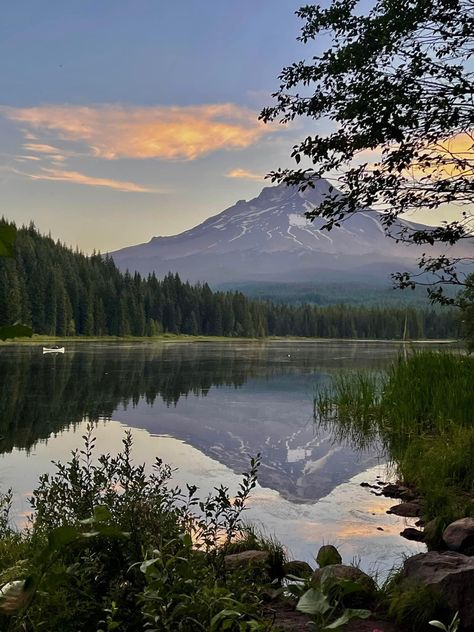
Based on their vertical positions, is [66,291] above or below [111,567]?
above

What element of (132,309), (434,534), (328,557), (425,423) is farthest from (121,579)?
(132,309)

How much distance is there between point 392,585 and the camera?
5.11 meters

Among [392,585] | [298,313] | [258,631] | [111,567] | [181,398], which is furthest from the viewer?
[298,313]

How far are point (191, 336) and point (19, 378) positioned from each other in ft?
350

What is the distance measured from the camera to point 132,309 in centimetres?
11700

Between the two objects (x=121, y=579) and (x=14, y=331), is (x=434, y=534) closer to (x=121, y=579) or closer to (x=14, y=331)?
(x=121, y=579)

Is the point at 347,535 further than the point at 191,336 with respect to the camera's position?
No

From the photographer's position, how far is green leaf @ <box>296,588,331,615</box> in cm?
208

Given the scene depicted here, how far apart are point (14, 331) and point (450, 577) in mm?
3936

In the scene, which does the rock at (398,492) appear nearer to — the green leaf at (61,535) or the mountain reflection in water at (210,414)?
the mountain reflection in water at (210,414)

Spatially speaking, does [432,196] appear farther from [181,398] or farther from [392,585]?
[181,398]

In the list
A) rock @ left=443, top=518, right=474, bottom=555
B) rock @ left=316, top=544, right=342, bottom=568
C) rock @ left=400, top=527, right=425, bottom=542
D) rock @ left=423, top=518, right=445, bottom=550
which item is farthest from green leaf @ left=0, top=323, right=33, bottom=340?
rock @ left=400, top=527, right=425, bottom=542

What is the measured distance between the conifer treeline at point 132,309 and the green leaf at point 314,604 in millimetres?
74755

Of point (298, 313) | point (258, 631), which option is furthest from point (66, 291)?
point (258, 631)
